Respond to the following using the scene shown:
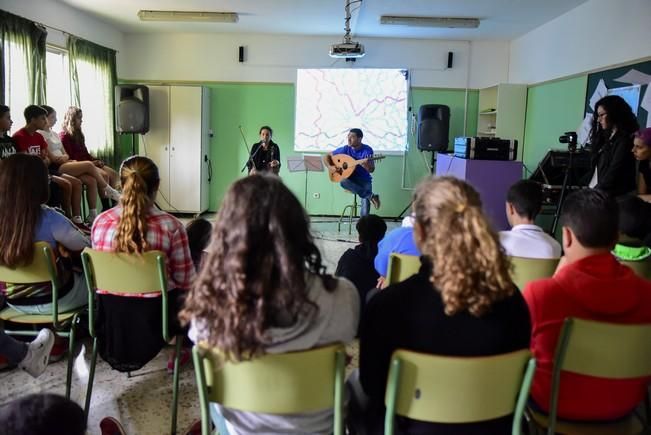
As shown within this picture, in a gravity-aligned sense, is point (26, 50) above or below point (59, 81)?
above

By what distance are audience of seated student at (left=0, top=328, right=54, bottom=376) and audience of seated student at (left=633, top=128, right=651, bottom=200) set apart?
10.8 ft

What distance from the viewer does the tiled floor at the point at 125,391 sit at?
2.15m

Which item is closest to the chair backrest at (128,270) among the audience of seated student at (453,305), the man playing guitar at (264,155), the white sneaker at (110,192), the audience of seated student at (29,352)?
the audience of seated student at (29,352)

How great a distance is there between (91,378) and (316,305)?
1375 millimetres

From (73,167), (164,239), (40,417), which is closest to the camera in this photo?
(40,417)

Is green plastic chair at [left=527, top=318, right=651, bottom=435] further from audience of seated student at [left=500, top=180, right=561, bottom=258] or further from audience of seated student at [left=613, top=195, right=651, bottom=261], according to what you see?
audience of seated student at [left=613, top=195, right=651, bottom=261]

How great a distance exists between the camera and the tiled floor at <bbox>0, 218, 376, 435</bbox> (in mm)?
2152

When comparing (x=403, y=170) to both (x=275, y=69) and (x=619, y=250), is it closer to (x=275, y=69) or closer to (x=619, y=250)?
(x=275, y=69)

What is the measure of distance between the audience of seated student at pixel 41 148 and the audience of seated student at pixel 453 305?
3.79 metres

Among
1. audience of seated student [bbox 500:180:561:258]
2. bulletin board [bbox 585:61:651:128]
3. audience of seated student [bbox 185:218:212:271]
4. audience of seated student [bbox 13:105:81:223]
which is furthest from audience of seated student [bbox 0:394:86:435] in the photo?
bulletin board [bbox 585:61:651:128]

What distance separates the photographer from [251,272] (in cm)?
118

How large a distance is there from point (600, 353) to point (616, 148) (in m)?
2.42

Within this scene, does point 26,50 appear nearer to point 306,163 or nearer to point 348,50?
point 306,163

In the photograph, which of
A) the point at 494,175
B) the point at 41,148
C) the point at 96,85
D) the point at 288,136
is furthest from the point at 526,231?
the point at 96,85
